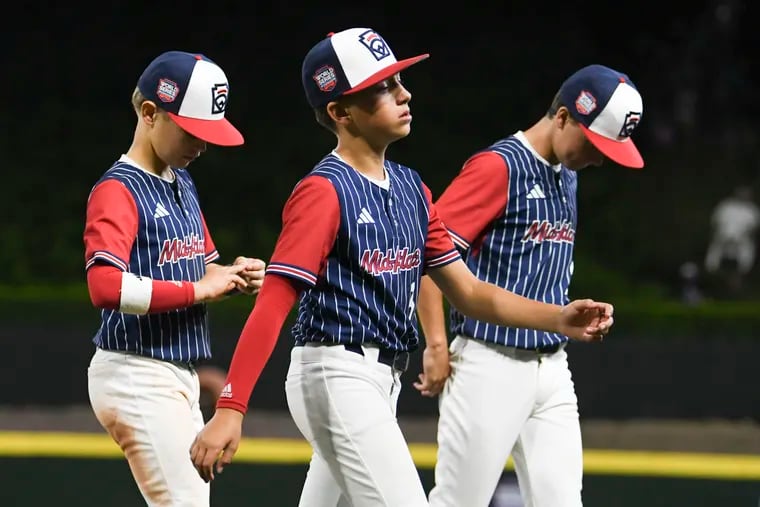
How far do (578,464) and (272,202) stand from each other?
8.71m

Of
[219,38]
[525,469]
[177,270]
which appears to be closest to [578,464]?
[525,469]

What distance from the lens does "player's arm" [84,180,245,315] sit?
3.10 metres

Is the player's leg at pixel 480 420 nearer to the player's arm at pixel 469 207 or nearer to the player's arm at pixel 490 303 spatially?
the player's arm at pixel 469 207

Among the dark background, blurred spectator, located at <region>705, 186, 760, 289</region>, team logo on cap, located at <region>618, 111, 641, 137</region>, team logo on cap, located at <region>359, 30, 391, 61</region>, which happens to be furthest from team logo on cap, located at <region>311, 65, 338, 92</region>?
blurred spectator, located at <region>705, 186, 760, 289</region>

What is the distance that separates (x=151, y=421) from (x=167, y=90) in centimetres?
87

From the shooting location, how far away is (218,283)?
329 cm

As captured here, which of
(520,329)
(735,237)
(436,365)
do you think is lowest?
(735,237)

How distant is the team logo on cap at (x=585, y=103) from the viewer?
3.75m

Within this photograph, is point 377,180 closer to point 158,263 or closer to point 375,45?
point 375,45

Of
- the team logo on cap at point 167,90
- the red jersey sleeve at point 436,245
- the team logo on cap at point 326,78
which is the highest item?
the team logo on cap at point 326,78

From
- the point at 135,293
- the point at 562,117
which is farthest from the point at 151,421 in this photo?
the point at 562,117

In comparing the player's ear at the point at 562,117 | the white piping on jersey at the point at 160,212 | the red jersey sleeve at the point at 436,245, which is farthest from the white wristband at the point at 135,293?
the player's ear at the point at 562,117

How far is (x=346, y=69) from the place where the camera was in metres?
3.01

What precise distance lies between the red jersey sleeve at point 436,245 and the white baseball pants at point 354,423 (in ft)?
1.13
